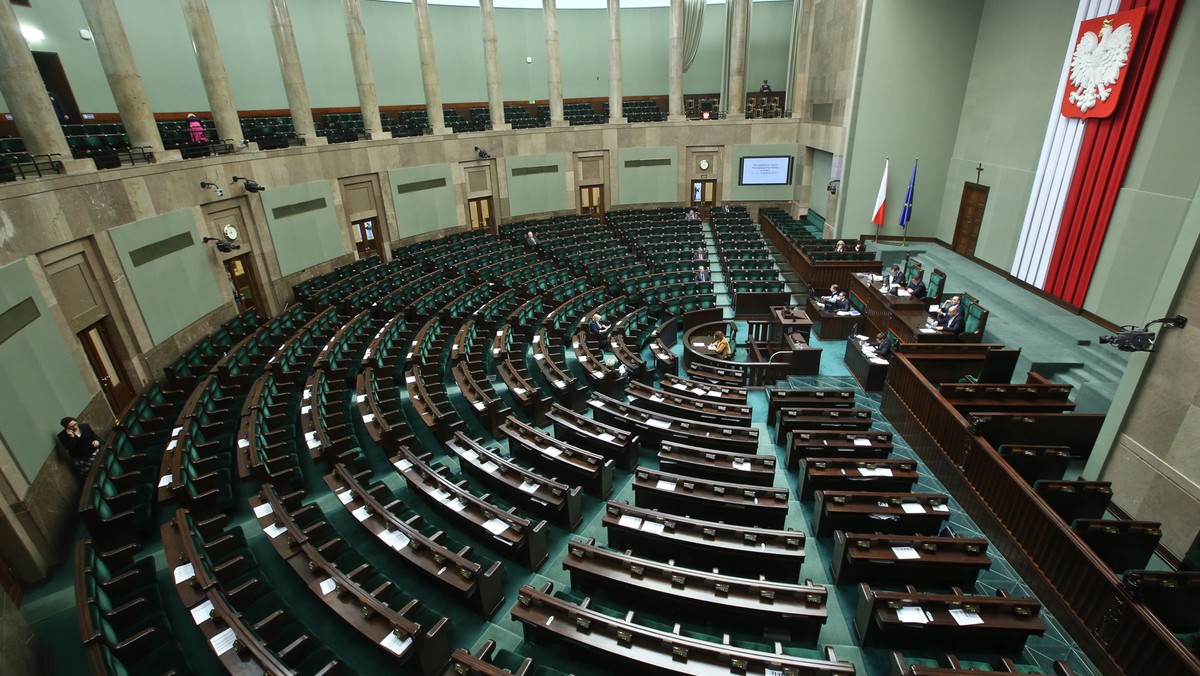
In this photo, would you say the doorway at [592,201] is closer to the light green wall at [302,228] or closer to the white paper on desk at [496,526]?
the light green wall at [302,228]

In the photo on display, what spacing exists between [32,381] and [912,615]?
1043cm

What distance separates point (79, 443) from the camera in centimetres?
694

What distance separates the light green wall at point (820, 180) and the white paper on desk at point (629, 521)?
1685 centimetres

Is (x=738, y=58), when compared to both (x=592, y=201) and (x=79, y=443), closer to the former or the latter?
(x=592, y=201)

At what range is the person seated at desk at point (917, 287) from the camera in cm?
1111

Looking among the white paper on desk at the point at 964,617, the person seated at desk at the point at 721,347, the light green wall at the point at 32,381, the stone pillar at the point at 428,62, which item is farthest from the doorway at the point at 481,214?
the white paper on desk at the point at 964,617

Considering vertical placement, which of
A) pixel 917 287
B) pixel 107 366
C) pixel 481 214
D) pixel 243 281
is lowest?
pixel 107 366

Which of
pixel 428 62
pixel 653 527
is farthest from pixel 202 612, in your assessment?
pixel 428 62

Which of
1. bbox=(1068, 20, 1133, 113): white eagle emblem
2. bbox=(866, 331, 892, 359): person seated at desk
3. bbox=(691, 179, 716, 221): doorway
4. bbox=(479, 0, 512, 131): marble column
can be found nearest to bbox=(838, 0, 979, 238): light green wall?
bbox=(1068, 20, 1133, 113): white eagle emblem

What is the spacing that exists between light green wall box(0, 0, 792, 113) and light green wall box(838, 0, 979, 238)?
938 centimetres

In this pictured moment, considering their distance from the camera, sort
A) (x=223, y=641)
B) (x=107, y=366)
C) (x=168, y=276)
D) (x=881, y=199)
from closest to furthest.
→ (x=223, y=641) → (x=107, y=366) → (x=168, y=276) → (x=881, y=199)

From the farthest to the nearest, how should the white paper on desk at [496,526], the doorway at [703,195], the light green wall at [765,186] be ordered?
the doorway at [703,195], the light green wall at [765,186], the white paper on desk at [496,526]

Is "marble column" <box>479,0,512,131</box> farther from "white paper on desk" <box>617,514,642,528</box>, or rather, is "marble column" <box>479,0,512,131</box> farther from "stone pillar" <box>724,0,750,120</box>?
"white paper on desk" <box>617,514,642,528</box>

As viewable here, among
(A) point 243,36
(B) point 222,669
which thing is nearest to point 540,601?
(B) point 222,669
